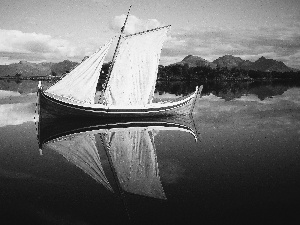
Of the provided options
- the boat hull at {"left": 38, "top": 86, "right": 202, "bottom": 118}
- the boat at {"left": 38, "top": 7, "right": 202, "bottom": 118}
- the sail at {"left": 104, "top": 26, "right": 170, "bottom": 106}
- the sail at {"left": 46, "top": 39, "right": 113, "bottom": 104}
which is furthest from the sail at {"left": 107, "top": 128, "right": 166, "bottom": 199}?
the sail at {"left": 104, "top": 26, "right": 170, "bottom": 106}

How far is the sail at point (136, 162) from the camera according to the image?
13.6 meters

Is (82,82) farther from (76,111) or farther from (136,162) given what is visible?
(136,162)

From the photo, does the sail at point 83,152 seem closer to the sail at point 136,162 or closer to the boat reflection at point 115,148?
the boat reflection at point 115,148

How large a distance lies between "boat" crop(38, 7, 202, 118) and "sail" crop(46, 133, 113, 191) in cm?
873

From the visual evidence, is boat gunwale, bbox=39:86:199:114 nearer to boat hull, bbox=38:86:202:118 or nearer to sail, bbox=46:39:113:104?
boat hull, bbox=38:86:202:118

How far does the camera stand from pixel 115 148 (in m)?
20.9

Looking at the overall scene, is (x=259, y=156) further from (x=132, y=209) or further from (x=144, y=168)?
(x=132, y=209)

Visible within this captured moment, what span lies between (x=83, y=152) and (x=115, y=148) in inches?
91.5

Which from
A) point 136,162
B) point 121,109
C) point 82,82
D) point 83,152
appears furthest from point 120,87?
point 136,162

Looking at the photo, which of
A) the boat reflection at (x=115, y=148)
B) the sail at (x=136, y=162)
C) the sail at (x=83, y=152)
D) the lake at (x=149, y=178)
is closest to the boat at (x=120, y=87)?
the boat reflection at (x=115, y=148)

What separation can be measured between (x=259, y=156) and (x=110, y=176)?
10.1m

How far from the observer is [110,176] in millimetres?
15070

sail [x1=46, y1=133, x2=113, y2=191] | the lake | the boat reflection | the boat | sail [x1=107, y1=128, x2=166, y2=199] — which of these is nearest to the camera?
the lake

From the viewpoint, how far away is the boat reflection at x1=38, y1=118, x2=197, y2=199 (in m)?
14.4
